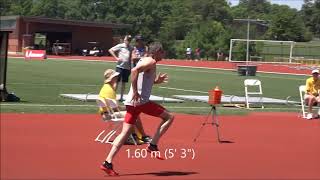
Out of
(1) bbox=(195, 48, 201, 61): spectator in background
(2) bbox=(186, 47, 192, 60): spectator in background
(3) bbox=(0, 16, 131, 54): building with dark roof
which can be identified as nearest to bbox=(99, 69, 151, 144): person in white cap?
(3) bbox=(0, 16, 131, 54): building with dark roof

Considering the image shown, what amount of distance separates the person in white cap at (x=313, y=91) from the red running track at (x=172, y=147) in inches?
89.0

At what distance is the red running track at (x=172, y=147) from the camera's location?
9.55 metres

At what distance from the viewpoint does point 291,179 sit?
9.59 metres

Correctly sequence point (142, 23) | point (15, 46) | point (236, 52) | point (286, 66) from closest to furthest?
point (286, 66) → point (236, 52) → point (15, 46) → point (142, 23)

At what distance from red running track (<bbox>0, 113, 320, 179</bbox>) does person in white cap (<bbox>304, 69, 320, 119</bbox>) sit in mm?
2261

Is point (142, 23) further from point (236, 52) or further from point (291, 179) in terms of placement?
point (291, 179)

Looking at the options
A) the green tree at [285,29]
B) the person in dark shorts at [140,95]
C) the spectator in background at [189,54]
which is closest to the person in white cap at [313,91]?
the person in dark shorts at [140,95]

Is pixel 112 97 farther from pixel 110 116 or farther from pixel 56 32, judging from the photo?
pixel 56 32

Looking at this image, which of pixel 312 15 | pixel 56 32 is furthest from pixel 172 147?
pixel 312 15

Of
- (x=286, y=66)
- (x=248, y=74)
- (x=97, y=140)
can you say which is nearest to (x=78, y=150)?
(x=97, y=140)

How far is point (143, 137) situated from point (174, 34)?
3916 inches

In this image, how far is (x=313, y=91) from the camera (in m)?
19.8

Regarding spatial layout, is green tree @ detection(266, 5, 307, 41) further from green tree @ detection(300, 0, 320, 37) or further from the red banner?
the red banner

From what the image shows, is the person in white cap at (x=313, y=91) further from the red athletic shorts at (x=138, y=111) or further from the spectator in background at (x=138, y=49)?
the red athletic shorts at (x=138, y=111)
